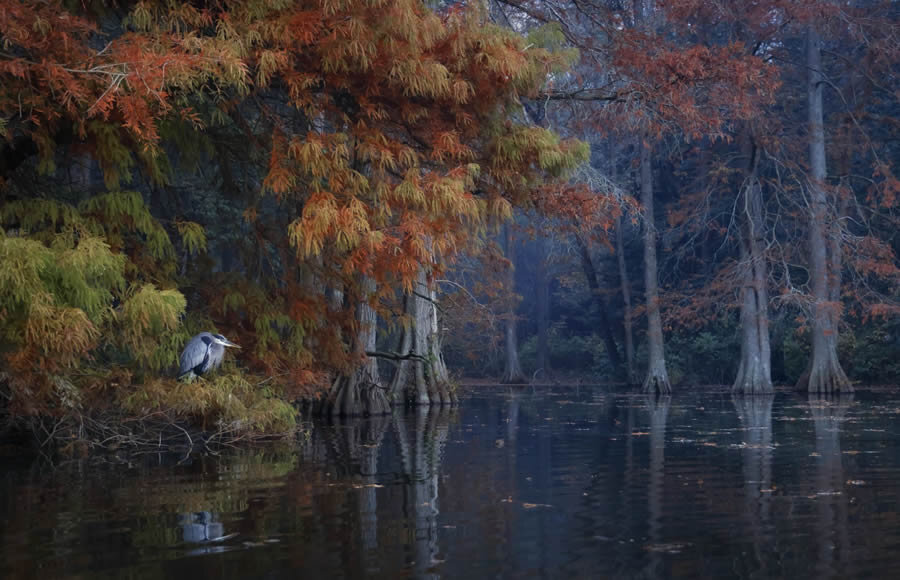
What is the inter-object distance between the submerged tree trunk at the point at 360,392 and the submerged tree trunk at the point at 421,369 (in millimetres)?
1949

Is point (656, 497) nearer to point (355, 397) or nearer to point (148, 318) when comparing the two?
point (148, 318)

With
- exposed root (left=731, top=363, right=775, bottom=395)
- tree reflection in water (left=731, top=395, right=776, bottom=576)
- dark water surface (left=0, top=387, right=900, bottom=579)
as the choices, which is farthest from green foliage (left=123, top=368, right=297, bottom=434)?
Result: exposed root (left=731, top=363, right=775, bottom=395)

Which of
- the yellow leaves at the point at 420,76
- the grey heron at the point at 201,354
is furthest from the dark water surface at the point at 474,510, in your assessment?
the yellow leaves at the point at 420,76

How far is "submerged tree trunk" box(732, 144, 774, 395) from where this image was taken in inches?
969

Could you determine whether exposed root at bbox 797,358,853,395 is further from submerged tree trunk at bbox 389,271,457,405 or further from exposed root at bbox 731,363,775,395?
submerged tree trunk at bbox 389,271,457,405

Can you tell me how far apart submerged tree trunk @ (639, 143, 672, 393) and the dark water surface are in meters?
14.7

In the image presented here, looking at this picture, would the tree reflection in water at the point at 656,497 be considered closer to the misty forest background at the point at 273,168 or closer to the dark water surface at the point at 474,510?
the dark water surface at the point at 474,510

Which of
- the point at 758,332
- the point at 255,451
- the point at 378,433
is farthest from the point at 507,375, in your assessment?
the point at 255,451

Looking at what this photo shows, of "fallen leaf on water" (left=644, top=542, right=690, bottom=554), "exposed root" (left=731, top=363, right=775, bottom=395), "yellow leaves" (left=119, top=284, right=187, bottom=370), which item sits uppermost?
"yellow leaves" (left=119, top=284, right=187, bottom=370)

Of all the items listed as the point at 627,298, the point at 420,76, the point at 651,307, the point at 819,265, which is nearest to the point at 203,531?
the point at 420,76

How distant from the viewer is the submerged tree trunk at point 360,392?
53.8 feet

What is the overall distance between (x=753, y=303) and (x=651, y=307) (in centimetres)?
286

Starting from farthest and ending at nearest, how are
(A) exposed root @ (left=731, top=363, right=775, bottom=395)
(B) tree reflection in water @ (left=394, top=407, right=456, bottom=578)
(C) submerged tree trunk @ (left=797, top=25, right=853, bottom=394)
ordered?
(A) exposed root @ (left=731, top=363, right=775, bottom=395) < (C) submerged tree trunk @ (left=797, top=25, right=853, bottom=394) < (B) tree reflection in water @ (left=394, top=407, right=456, bottom=578)

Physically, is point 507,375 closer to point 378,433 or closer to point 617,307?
point 617,307
